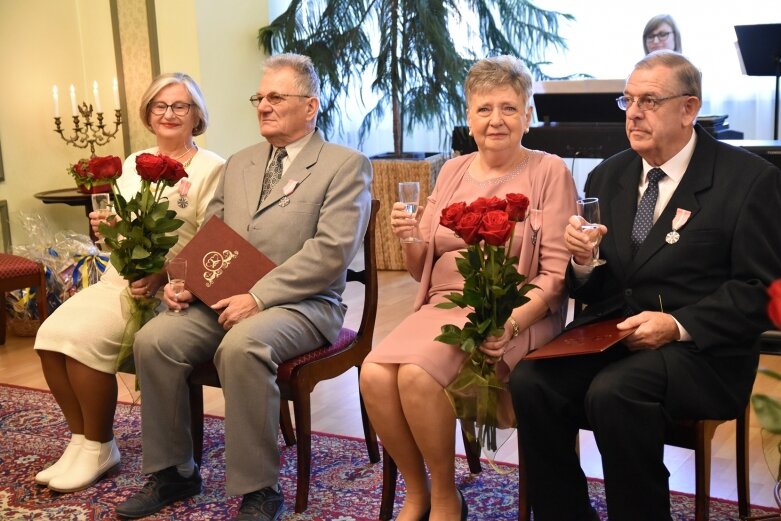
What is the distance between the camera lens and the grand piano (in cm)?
527

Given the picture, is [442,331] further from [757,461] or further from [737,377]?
[757,461]

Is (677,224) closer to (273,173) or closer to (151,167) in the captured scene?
(273,173)

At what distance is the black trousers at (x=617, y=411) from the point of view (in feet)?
7.29

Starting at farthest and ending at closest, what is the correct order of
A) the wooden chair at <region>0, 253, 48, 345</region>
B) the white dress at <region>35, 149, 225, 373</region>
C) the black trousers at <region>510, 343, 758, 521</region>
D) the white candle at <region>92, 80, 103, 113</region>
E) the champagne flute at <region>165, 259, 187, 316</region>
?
1. the white candle at <region>92, 80, 103, 113</region>
2. the wooden chair at <region>0, 253, 48, 345</region>
3. the white dress at <region>35, 149, 225, 373</region>
4. the champagne flute at <region>165, 259, 187, 316</region>
5. the black trousers at <region>510, 343, 758, 521</region>

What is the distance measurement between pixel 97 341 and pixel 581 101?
325 cm

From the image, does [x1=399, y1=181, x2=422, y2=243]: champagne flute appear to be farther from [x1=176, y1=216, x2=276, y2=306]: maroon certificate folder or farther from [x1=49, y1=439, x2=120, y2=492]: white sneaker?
[x1=49, y1=439, x2=120, y2=492]: white sneaker

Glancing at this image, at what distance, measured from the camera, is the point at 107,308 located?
10.4 feet

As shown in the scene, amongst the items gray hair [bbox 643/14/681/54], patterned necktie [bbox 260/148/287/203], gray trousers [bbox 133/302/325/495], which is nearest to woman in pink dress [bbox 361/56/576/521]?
gray trousers [bbox 133/302/325/495]

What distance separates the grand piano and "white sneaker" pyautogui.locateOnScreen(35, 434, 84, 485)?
10.7 ft

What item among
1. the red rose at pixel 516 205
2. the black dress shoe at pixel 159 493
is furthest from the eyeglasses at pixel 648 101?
the black dress shoe at pixel 159 493

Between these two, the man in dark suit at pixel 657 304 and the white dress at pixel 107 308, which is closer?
the man in dark suit at pixel 657 304

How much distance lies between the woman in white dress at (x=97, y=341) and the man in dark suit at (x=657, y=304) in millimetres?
1411

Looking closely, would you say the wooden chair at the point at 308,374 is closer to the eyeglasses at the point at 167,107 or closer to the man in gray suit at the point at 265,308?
the man in gray suit at the point at 265,308

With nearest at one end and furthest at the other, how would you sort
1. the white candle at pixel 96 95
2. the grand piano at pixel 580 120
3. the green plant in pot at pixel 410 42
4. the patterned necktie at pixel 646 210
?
the patterned necktie at pixel 646 210, the grand piano at pixel 580 120, the white candle at pixel 96 95, the green plant in pot at pixel 410 42
